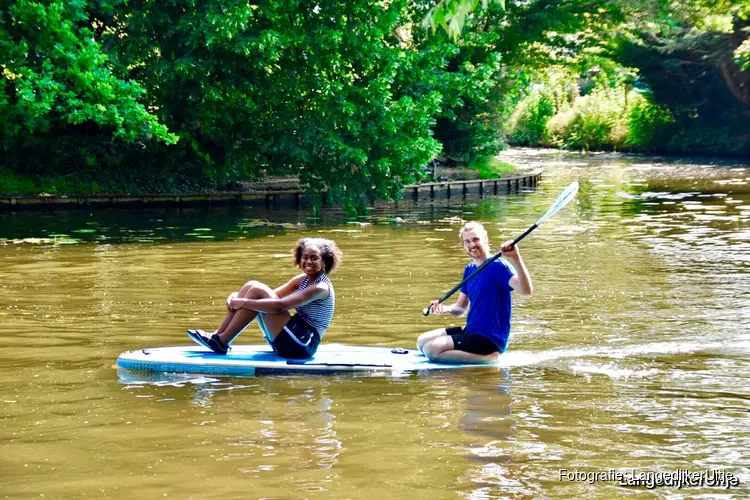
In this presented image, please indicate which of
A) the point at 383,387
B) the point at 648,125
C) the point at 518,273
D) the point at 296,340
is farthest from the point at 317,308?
the point at 648,125

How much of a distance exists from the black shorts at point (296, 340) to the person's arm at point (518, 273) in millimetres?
1696

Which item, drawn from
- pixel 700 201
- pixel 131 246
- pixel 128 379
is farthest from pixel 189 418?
pixel 700 201

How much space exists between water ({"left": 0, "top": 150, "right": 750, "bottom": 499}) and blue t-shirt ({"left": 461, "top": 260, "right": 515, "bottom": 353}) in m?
0.37

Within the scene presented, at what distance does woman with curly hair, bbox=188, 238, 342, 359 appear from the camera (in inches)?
347

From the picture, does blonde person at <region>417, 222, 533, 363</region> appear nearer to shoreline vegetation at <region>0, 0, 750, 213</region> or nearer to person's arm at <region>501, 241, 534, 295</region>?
person's arm at <region>501, 241, 534, 295</region>

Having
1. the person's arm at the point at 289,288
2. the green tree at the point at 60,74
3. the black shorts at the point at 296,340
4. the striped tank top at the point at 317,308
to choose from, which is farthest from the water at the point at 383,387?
the green tree at the point at 60,74

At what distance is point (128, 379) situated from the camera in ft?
28.6

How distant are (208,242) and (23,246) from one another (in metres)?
3.10

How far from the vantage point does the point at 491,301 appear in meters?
8.72

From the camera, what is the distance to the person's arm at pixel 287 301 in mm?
8789

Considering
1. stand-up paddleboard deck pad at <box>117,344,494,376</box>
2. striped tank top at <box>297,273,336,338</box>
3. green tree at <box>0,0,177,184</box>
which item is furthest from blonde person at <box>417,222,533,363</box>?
green tree at <box>0,0,177,184</box>

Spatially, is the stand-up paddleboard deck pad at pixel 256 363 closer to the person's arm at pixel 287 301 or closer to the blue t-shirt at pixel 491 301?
the blue t-shirt at pixel 491 301

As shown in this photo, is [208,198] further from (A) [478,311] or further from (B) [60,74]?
(A) [478,311]

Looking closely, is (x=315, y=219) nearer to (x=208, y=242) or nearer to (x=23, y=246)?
(x=208, y=242)
